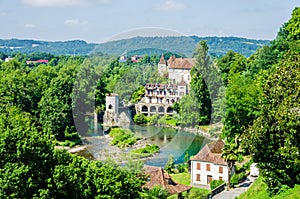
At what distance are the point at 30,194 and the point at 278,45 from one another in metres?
17.6

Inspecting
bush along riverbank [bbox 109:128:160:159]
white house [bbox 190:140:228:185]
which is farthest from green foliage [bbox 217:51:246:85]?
bush along riverbank [bbox 109:128:160:159]

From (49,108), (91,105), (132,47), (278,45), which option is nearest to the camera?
(132,47)

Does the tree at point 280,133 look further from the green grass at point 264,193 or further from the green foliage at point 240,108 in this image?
the green foliage at point 240,108

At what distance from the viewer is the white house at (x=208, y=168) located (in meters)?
16.9

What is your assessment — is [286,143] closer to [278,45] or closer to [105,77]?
[105,77]

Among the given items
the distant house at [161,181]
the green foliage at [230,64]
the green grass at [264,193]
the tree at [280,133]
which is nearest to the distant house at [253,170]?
the distant house at [161,181]

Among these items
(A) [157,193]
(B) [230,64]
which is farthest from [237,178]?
(B) [230,64]

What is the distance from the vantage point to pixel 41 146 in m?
9.38

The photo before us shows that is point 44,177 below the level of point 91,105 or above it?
below

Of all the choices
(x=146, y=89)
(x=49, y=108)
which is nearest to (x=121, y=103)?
(x=146, y=89)

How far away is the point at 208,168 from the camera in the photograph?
17109 millimetres

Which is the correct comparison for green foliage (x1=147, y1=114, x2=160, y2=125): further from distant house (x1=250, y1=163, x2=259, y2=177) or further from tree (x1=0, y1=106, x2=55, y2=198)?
distant house (x1=250, y1=163, x2=259, y2=177)

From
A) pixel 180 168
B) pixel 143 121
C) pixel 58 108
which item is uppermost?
pixel 143 121

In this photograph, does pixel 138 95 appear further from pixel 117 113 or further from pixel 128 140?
pixel 128 140
